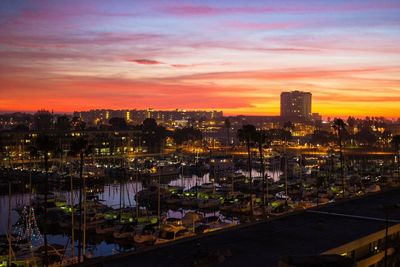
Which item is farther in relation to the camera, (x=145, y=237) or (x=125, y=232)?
(x=125, y=232)

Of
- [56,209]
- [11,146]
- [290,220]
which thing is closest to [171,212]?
[56,209]

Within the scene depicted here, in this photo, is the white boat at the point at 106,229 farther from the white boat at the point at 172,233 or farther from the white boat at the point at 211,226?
the white boat at the point at 211,226

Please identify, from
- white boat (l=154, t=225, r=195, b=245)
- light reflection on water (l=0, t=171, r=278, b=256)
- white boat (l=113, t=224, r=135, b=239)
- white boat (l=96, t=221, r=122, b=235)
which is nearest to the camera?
white boat (l=154, t=225, r=195, b=245)

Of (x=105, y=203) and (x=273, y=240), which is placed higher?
(x=273, y=240)

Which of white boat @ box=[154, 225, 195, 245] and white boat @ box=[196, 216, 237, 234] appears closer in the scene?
white boat @ box=[154, 225, 195, 245]

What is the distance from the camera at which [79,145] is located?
24.1 m

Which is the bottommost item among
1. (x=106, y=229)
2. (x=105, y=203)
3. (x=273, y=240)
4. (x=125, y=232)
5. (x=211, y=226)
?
(x=105, y=203)

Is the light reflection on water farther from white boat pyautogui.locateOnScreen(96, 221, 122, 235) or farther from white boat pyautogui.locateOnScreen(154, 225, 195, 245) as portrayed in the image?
white boat pyautogui.locateOnScreen(154, 225, 195, 245)

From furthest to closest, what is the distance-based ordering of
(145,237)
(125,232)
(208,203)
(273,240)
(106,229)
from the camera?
(208,203)
(106,229)
(125,232)
(145,237)
(273,240)

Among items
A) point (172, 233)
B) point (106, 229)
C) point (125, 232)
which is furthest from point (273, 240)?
point (106, 229)

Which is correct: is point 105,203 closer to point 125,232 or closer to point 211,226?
point 125,232

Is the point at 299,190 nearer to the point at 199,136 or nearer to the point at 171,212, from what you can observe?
the point at 171,212

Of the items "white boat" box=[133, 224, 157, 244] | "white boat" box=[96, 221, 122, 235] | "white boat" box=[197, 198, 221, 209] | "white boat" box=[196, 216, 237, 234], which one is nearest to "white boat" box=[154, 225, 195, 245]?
"white boat" box=[133, 224, 157, 244]

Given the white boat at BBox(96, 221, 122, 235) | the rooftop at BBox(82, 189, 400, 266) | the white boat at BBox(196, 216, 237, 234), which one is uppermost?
the rooftop at BBox(82, 189, 400, 266)
